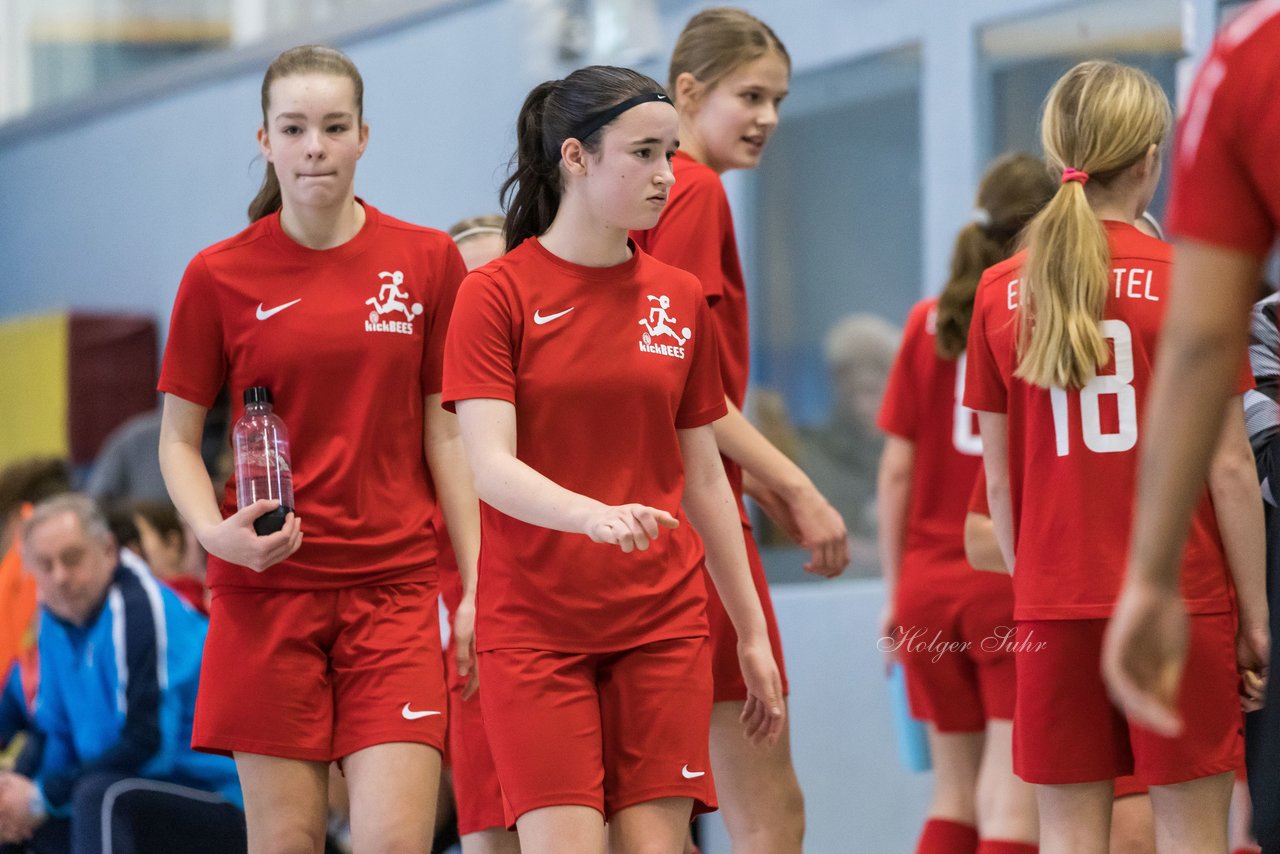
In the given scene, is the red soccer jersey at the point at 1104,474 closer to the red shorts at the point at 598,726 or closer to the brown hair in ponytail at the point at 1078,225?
the brown hair in ponytail at the point at 1078,225

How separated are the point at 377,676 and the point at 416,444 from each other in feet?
1.37

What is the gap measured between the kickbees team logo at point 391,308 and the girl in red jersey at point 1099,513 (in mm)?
1052

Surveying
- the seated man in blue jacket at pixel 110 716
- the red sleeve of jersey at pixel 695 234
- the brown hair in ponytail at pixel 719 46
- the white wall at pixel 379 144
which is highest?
the white wall at pixel 379 144

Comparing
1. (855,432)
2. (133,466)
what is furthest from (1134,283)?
(133,466)

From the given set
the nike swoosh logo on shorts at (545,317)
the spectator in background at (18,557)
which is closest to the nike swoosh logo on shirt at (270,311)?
the nike swoosh logo on shorts at (545,317)

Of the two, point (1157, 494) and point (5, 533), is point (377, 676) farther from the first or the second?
point (5, 533)

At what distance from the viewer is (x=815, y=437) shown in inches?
239

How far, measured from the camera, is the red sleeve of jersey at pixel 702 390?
2.84m

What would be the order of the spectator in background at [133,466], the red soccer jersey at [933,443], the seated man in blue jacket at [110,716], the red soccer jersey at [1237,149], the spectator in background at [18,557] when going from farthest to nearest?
1. the spectator in background at [133,466]
2. the spectator in background at [18,557]
3. the seated man in blue jacket at [110,716]
4. the red soccer jersey at [933,443]
5. the red soccer jersey at [1237,149]

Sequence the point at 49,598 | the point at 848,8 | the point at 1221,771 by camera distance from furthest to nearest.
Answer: the point at 848,8, the point at 49,598, the point at 1221,771

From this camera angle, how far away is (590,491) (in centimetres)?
272

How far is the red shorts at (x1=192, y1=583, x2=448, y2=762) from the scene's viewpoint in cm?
296

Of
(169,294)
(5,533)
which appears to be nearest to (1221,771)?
(5,533)

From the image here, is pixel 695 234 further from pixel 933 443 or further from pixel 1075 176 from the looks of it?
Result: pixel 933 443
